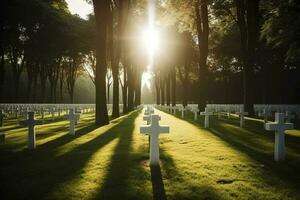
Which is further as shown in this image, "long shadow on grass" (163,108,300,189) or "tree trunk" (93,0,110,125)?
"tree trunk" (93,0,110,125)

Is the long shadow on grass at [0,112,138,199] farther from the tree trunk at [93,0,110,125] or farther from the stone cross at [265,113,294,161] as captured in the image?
the tree trunk at [93,0,110,125]

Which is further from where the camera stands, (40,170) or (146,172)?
(40,170)

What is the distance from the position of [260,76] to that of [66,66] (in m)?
31.9

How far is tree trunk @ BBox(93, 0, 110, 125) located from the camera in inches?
671

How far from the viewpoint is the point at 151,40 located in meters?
43.9

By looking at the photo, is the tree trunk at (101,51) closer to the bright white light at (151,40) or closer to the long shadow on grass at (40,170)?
the long shadow on grass at (40,170)

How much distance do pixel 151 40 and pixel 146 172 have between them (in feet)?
125

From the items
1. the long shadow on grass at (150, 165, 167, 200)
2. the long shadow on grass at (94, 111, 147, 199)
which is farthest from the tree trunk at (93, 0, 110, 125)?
the long shadow on grass at (150, 165, 167, 200)

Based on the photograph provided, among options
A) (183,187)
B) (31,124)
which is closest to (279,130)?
(183,187)

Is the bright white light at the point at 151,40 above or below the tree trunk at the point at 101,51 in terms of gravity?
above

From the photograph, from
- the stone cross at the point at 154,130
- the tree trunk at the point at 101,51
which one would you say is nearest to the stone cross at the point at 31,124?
the stone cross at the point at 154,130

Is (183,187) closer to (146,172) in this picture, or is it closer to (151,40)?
(146,172)

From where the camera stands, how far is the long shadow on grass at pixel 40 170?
227 inches

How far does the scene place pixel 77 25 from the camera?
42938 millimetres
